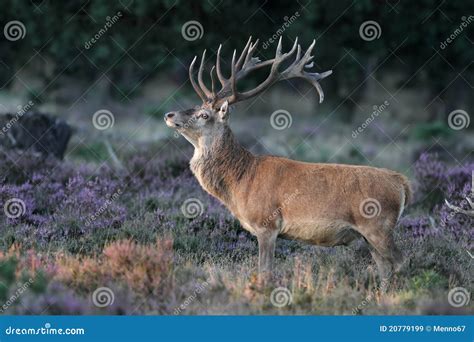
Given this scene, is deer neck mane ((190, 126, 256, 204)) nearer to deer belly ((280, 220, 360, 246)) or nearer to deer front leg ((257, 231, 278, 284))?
deer front leg ((257, 231, 278, 284))

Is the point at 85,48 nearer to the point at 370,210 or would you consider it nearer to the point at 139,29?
the point at 139,29

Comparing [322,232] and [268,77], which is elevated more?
[268,77]

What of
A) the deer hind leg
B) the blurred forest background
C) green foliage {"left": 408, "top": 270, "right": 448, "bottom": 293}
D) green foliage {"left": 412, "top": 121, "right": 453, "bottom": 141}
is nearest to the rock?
the blurred forest background

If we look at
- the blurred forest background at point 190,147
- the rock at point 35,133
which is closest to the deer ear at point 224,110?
the blurred forest background at point 190,147

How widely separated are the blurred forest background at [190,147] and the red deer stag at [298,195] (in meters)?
0.36

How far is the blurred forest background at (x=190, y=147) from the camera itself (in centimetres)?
816

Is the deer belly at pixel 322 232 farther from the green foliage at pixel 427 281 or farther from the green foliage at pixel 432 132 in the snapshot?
the green foliage at pixel 432 132

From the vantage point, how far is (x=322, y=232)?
8.82 metres

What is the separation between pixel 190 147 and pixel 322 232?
7820 mm

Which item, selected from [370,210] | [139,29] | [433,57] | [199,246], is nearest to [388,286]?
[370,210]

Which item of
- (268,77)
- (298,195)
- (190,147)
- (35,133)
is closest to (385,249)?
(298,195)

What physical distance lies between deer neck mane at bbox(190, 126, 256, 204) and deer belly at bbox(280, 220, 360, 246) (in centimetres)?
80

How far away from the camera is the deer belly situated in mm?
8789

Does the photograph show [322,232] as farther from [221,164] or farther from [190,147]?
[190,147]
